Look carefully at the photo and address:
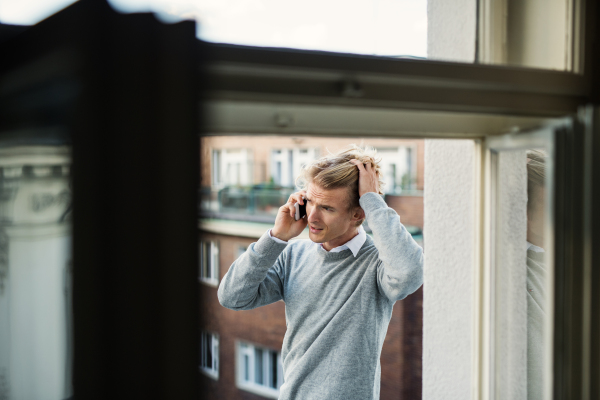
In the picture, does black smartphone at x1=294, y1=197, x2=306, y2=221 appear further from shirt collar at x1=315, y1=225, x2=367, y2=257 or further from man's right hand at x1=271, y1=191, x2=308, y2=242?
shirt collar at x1=315, y1=225, x2=367, y2=257

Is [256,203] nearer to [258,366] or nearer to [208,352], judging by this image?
[258,366]

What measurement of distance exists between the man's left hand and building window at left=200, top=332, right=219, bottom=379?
572mm

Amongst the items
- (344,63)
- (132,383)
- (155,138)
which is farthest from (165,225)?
(344,63)

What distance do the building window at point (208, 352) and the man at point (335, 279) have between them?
1.09 ft

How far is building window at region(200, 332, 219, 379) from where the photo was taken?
0.70 meters

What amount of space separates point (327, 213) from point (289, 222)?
0.11 m

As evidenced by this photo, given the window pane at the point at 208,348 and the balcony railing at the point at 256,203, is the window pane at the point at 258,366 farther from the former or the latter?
Result: the window pane at the point at 208,348

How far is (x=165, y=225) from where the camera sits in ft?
2.12

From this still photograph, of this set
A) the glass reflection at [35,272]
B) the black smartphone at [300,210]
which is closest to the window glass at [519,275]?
the black smartphone at [300,210]

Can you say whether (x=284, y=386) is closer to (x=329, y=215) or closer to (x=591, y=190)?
(x=329, y=215)

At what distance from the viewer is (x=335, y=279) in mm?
1240

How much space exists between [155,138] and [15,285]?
0.30m

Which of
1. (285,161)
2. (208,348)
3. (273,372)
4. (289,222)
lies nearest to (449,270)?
(289,222)

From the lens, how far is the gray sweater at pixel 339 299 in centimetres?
113
